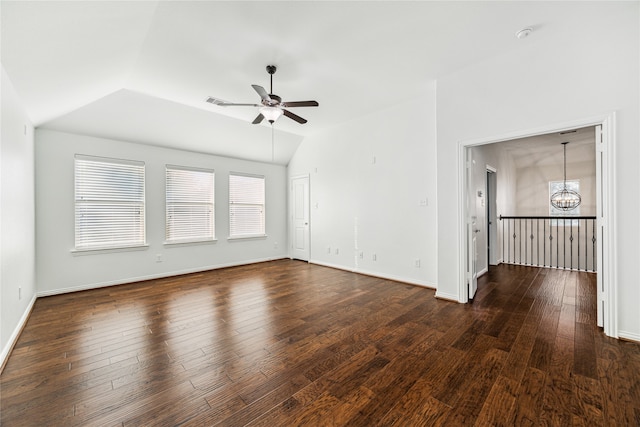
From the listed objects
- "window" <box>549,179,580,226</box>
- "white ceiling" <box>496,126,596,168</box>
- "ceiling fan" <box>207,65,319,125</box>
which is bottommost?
"window" <box>549,179,580,226</box>

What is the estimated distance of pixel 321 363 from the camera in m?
2.17

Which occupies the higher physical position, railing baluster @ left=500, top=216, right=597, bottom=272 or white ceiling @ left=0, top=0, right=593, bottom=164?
white ceiling @ left=0, top=0, right=593, bottom=164

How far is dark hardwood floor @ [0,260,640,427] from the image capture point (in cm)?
162

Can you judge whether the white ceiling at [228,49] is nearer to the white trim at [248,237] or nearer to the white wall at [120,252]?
the white wall at [120,252]

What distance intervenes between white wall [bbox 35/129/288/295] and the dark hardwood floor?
61cm

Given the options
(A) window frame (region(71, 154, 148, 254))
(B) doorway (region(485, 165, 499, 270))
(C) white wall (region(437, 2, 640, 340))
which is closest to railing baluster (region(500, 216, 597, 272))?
(B) doorway (region(485, 165, 499, 270))

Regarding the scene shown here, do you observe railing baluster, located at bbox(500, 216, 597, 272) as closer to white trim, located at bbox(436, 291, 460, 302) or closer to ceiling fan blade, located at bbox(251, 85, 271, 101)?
white trim, located at bbox(436, 291, 460, 302)

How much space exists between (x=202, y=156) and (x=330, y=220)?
3.14 m

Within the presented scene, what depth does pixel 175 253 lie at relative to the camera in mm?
5312

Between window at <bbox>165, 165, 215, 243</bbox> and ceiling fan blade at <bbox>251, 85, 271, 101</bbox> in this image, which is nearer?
ceiling fan blade at <bbox>251, 85, 271, 101</bbox>

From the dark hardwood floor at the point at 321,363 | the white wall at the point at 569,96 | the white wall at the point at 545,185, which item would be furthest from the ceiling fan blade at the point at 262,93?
the white wall at the point at 545,185

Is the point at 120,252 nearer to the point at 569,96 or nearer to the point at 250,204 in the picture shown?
the point at 250,204

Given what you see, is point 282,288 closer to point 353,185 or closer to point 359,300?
point 359,300

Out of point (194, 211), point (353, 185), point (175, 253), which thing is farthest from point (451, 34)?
point (175, 253)
